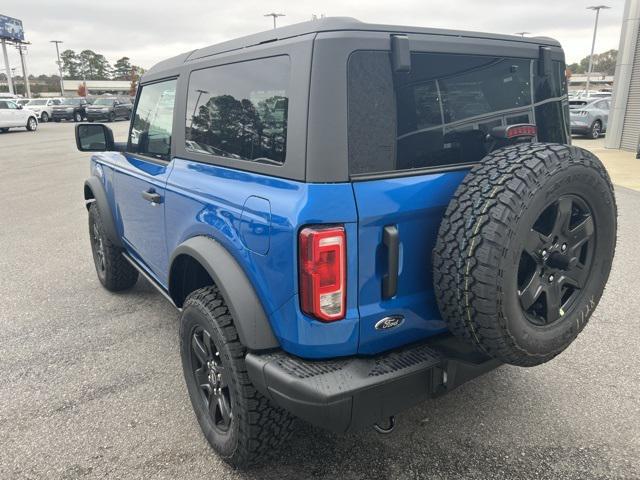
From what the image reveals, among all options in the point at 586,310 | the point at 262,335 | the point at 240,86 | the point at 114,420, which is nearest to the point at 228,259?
the point at 262,335

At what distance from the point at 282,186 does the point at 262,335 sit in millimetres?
594

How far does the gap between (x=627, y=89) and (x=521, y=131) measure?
1513 centimetres

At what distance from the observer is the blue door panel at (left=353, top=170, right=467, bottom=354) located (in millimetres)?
1866

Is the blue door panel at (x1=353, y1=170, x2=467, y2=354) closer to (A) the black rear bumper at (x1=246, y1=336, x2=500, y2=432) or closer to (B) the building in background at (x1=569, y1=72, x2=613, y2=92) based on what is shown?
(A) the black rear bumper at (x1=246, y1=336, x2=500, y2=432)

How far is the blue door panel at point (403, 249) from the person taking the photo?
1866mm

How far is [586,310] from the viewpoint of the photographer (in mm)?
2252

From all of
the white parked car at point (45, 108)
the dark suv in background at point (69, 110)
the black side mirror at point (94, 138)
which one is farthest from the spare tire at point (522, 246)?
the white parked car at point (45, 108)

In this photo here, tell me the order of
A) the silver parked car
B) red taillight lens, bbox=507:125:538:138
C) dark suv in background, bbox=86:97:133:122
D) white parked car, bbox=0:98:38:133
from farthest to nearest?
dark suv in background, bbox=86:97:133:122 → white parked car, bbox=0:98:38:133 → the silver parked car → red taillight lens, bbox=507:125:538:138

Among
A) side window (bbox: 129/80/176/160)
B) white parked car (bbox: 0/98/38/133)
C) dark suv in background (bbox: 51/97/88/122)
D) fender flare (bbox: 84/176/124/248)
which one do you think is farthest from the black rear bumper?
dark suv in background (bbox: 51/97/88/122)

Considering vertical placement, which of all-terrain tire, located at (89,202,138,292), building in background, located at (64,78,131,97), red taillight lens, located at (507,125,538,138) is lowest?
all-terrain tire, located at (89,202,138,292)

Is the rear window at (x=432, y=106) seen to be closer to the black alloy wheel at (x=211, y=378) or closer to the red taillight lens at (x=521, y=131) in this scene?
the red taillight lens at (x=521, y=131)

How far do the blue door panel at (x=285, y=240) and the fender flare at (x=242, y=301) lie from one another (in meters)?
0.03

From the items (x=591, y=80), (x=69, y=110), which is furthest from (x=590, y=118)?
(x=591, y=80)

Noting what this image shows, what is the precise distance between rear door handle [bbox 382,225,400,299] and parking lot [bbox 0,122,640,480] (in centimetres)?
94
